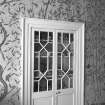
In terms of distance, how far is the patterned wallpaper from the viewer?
8.52 ft

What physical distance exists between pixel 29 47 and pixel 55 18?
2.22 ft

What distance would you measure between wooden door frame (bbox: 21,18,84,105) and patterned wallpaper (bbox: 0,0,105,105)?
0.25ft

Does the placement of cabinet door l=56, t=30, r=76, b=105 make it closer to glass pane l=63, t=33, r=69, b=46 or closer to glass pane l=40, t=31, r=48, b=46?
glass pane l=63, t=33, r=69, b=46

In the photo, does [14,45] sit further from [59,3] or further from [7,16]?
[59,3]

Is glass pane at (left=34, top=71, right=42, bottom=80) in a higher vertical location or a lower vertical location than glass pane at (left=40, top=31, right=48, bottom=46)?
lower

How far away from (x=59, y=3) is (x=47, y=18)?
0.36 meters

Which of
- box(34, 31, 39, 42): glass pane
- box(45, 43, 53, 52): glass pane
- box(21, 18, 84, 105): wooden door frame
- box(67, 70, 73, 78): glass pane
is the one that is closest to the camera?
box(21, 18, 84, 105): wooden door frame

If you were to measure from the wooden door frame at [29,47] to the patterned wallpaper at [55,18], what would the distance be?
0.25ft

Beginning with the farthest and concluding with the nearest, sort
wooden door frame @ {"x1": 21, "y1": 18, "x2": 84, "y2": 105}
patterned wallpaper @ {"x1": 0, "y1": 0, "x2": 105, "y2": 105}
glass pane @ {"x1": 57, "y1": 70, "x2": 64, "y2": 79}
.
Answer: glass pane @ {"x1": 57, "y1": 70, "x2": 64, "y2": 79}
wooden door frame @ {"x1": 21, "y1": 18, "x2": 84, "y2": 105}
patterned wallpaper @ {"x1": 0, "y1": 0, "x2": 105, "y2": 105}

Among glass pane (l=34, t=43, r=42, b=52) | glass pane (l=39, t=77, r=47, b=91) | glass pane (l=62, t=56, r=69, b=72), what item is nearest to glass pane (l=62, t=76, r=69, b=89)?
glass pane (l=62, t=56, r=69, b=72)

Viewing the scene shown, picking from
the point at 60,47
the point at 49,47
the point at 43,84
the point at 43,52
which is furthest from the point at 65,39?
the point at 43,84

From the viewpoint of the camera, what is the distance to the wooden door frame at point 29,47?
2.74m

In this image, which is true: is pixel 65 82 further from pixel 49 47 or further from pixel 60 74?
pixel 49 47

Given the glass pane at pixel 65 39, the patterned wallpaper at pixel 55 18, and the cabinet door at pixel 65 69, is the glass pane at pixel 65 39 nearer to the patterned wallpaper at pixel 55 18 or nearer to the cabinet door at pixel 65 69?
the cabinet door at pixel 65 69
